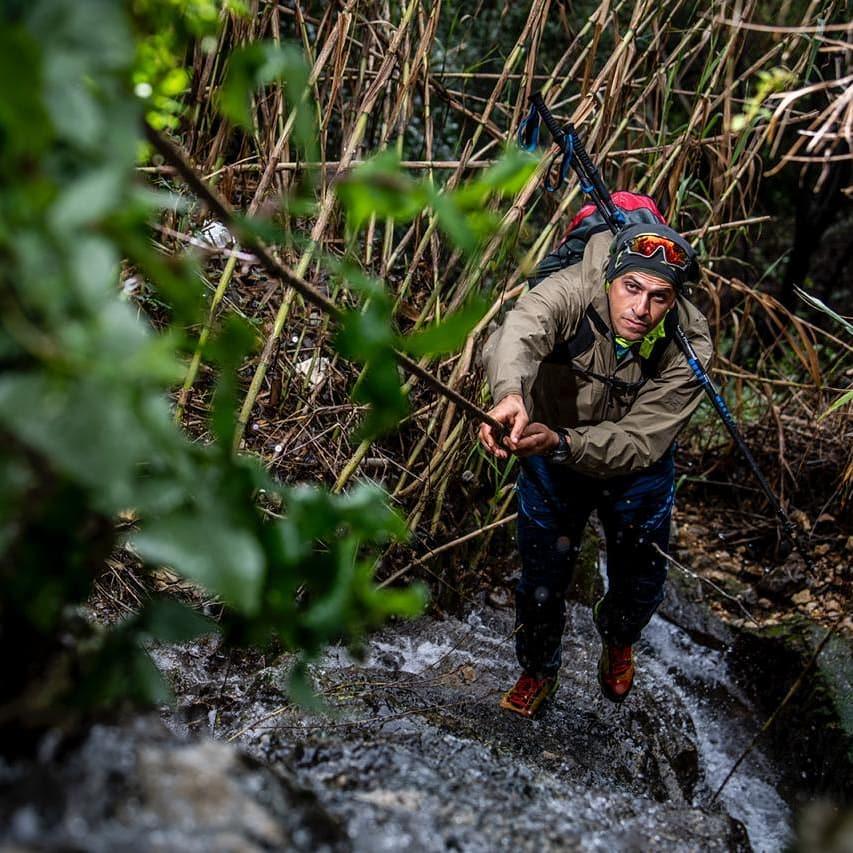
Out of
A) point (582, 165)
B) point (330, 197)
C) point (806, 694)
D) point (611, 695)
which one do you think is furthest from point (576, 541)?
point (330, 197)

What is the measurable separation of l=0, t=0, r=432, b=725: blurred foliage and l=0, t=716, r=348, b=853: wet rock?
0.18 feet

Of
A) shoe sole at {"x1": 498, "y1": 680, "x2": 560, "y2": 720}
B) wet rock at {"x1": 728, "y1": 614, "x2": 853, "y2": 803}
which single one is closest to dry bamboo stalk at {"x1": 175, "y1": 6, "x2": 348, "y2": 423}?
shoe sole at {"x1": 498, "y1": 680, "x2": 560, "y2": 720}

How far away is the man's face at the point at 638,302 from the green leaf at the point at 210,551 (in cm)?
199

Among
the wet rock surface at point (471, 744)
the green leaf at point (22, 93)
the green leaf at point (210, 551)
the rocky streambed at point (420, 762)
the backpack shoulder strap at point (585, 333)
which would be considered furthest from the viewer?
the backpack shoulder strap at point (585, 333)

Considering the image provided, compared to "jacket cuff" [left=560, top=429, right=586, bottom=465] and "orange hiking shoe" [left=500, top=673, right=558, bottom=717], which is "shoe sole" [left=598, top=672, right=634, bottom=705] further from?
"jacket cuff" [left=560, top=429, right=586, bottom=465]

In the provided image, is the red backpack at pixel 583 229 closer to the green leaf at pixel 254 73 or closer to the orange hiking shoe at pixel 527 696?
the orange hiking shoe at pixel 527 696

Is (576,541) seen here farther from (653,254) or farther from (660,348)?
(653,254)

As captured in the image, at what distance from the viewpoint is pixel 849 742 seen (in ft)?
9.89

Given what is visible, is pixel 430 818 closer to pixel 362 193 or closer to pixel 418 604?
pixel 418 604

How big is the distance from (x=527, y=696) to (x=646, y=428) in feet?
3.55

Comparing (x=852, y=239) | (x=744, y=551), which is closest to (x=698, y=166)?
(x=744, y=551)

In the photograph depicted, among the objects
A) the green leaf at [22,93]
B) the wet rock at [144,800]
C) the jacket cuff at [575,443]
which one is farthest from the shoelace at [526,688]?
the green leaf at [22,93]

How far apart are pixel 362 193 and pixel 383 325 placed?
0.20 metres

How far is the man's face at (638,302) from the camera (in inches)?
101
